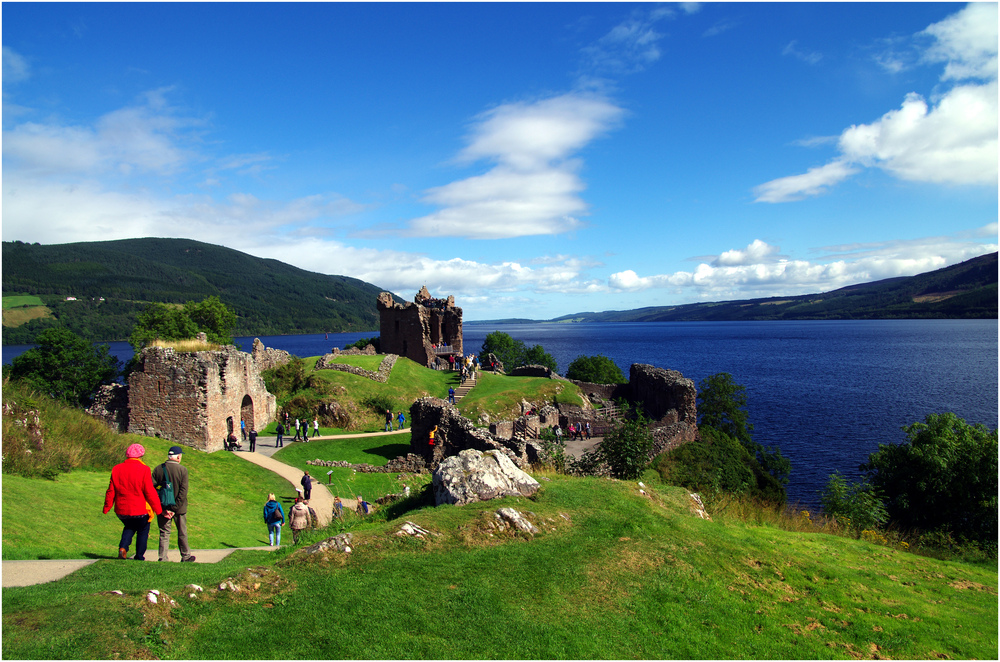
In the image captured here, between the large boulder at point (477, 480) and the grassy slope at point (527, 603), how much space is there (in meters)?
0.80

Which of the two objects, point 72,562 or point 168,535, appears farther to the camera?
point 168,535

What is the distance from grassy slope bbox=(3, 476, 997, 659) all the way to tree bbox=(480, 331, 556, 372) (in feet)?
253

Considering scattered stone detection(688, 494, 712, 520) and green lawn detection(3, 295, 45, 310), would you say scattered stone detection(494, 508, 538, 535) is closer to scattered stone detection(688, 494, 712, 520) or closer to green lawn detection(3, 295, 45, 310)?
scattered stone detection(688, 494, 712, 520)

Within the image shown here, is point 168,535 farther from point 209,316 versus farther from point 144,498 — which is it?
point 209,316

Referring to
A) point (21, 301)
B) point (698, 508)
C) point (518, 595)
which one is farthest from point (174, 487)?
point (21, 301)

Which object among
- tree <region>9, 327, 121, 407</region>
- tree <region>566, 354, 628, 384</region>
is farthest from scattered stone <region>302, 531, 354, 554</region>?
tree <region>566, 354, 628, 384</region>

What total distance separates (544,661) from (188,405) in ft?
76.8

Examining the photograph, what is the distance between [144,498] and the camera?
9062 mm

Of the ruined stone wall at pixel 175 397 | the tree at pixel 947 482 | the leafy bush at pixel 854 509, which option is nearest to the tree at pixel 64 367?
the ruined stone wall at pixel 175 397

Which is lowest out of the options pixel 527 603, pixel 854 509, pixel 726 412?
pixel 726 412

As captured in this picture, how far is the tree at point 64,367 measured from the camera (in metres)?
44.5

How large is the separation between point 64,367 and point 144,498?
4868cm

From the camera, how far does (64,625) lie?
610 centimetres

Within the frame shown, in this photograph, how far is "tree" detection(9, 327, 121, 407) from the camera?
1752 inches
